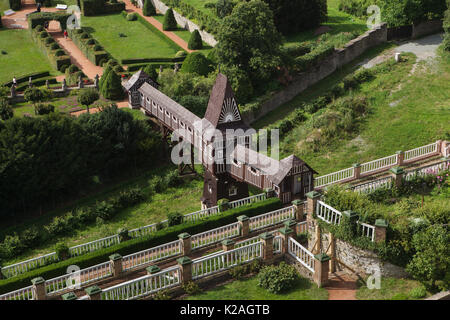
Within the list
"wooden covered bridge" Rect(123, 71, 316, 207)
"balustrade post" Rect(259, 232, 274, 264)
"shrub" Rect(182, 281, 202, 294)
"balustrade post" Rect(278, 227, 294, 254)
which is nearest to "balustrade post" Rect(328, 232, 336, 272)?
"balustrade post" Rect(278, 227, 294, 254)

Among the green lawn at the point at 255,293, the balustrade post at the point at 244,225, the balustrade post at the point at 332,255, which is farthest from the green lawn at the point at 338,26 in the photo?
the green lawn at the point at 255,293

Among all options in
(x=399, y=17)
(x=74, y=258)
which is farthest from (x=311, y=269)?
(x=399, y=17)

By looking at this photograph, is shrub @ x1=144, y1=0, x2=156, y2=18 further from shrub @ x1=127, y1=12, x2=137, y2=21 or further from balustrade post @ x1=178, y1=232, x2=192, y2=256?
balustrade post @ x1=178, y1=232, x2=192, y2=256

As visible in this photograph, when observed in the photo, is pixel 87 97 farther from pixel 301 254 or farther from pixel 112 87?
pixel 301 254

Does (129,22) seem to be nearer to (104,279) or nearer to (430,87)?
(430,87)

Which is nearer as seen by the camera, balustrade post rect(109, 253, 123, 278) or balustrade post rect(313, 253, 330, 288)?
balustrade post rect(313, 253, 330, 288)

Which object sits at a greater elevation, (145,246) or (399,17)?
(399,17)
